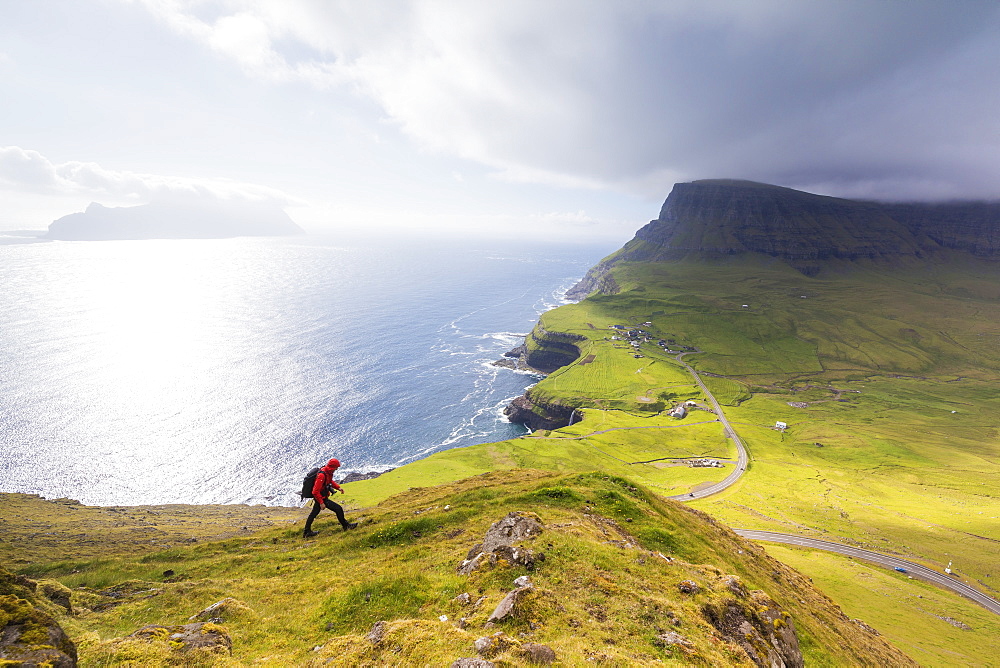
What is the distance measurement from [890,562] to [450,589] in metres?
93.3

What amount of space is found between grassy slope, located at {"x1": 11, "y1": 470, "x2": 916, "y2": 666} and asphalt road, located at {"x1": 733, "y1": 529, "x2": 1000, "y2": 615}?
156 ft

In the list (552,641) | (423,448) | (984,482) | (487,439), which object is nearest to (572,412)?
(487,439)

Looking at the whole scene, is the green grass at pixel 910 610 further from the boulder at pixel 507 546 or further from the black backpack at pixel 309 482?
the black backpack at pixel 309 482

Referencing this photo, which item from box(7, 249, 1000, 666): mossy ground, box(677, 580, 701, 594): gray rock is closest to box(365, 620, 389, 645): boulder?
box(7, 249, 1000, 666): mossy ground

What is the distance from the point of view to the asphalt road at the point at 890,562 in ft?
201

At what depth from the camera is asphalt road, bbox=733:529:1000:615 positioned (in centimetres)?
6131

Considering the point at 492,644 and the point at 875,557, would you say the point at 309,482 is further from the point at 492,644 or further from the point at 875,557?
the point at 875,557

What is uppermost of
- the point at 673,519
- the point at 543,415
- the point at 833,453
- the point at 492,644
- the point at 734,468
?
the point at 492,644

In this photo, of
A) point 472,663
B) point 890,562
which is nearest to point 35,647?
point 472,663

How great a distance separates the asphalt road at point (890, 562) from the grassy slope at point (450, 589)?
4742 centimetres

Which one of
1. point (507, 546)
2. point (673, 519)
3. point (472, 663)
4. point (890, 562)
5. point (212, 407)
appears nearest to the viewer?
point (472, 663)

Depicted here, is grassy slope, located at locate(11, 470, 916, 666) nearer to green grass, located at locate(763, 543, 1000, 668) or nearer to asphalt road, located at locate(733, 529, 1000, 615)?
green grass, located at locate(763, 543, 1000, 668)

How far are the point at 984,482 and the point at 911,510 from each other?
38762mm

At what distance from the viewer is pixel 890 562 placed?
2721 inches
